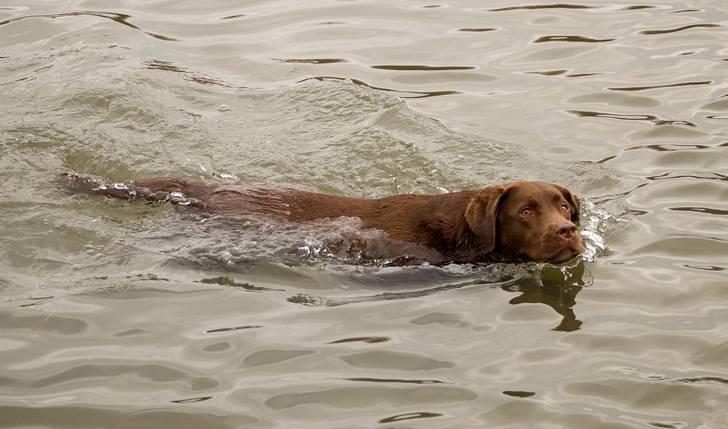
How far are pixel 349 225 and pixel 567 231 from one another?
1.60 meters

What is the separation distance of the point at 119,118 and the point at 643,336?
5.88 metres

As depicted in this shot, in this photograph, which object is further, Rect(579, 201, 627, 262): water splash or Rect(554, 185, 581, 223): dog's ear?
Rect(579, 201, 627, 262): water splash

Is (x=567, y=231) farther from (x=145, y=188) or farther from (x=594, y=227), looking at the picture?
(x=145, y=188)

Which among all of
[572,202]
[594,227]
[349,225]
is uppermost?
[572,202]

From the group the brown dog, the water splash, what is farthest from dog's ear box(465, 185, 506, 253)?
the water splash

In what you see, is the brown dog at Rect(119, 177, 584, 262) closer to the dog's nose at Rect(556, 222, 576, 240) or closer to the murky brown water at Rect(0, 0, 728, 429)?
the dog's nose at Rect(556, 222, 576, 240)

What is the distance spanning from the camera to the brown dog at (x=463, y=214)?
25.1ft

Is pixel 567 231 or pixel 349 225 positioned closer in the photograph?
pixel 567 231

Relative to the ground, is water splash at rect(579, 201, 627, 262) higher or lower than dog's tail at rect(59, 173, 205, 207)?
lower

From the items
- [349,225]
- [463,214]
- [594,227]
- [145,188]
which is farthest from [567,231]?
[145,188]

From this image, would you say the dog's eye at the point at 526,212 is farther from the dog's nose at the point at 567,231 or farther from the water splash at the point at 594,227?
the water splash at the point at 594,227

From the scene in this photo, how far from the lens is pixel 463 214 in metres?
7.96

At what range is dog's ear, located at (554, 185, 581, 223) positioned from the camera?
7.95 metres

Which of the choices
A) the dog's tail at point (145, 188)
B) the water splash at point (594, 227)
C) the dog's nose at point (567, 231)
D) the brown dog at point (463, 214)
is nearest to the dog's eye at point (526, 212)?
the brown dog at point (463, 214)
